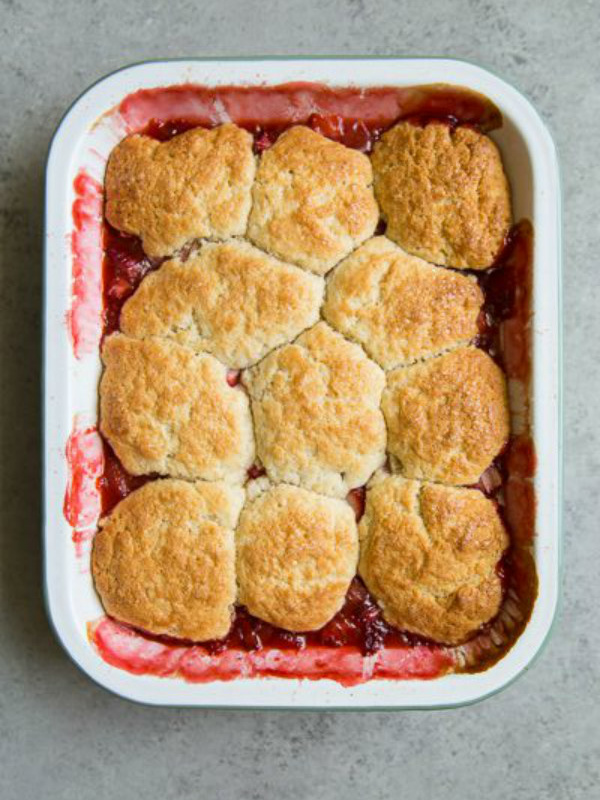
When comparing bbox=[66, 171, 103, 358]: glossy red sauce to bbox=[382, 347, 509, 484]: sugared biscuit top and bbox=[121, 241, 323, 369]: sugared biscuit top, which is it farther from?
bbox=[382, 347, 509, 484]: sugared biscuit top

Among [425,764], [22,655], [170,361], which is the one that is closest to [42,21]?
[170,361]

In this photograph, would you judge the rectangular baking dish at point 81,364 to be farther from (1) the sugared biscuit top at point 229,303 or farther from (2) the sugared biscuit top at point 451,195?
(1) the sugared biscuit top at point 229,303

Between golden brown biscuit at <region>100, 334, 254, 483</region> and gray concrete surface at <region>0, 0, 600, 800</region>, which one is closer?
golden brown biscuit at <region>100, 334, 254, 483</region>

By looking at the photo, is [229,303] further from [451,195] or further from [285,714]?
[285,714]

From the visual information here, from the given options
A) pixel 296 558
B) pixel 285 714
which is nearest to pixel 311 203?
pixel 296 558

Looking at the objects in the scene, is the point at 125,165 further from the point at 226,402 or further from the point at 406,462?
the point at 406,462

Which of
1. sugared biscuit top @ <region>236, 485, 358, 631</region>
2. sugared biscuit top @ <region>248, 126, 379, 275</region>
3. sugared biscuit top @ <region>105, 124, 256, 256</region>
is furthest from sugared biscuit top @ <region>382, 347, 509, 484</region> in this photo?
sugared biscuit top @ <region>105, 124, 256, 256</region>
